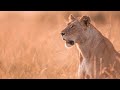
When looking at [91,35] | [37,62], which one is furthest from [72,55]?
[91,35]

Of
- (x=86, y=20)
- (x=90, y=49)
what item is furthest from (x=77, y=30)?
(x=90, y=49)

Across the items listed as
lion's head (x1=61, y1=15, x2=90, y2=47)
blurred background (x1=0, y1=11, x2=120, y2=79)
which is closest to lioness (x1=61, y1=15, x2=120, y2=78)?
lion's head (x1=61, y1=15, x2=90, y2=47)

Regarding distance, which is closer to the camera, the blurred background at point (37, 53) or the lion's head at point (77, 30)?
the lion's head at point (77, 30)

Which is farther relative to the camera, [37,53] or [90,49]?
[37,53]

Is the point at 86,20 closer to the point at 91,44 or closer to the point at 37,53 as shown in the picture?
the point at 91,44

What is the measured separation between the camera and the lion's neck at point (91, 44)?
38.3 feet

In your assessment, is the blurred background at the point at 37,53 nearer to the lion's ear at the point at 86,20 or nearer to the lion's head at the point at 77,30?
the lion's head at the point at 77,30

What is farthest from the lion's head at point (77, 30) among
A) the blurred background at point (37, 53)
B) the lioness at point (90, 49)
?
the blurred background at point (37, 53)

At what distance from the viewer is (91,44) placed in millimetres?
11750

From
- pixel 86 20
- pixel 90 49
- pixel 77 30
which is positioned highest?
pixel 86 20

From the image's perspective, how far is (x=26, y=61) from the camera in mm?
13391

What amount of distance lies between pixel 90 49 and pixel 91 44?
0.24ft

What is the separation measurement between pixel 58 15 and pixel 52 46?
557 centimetres
